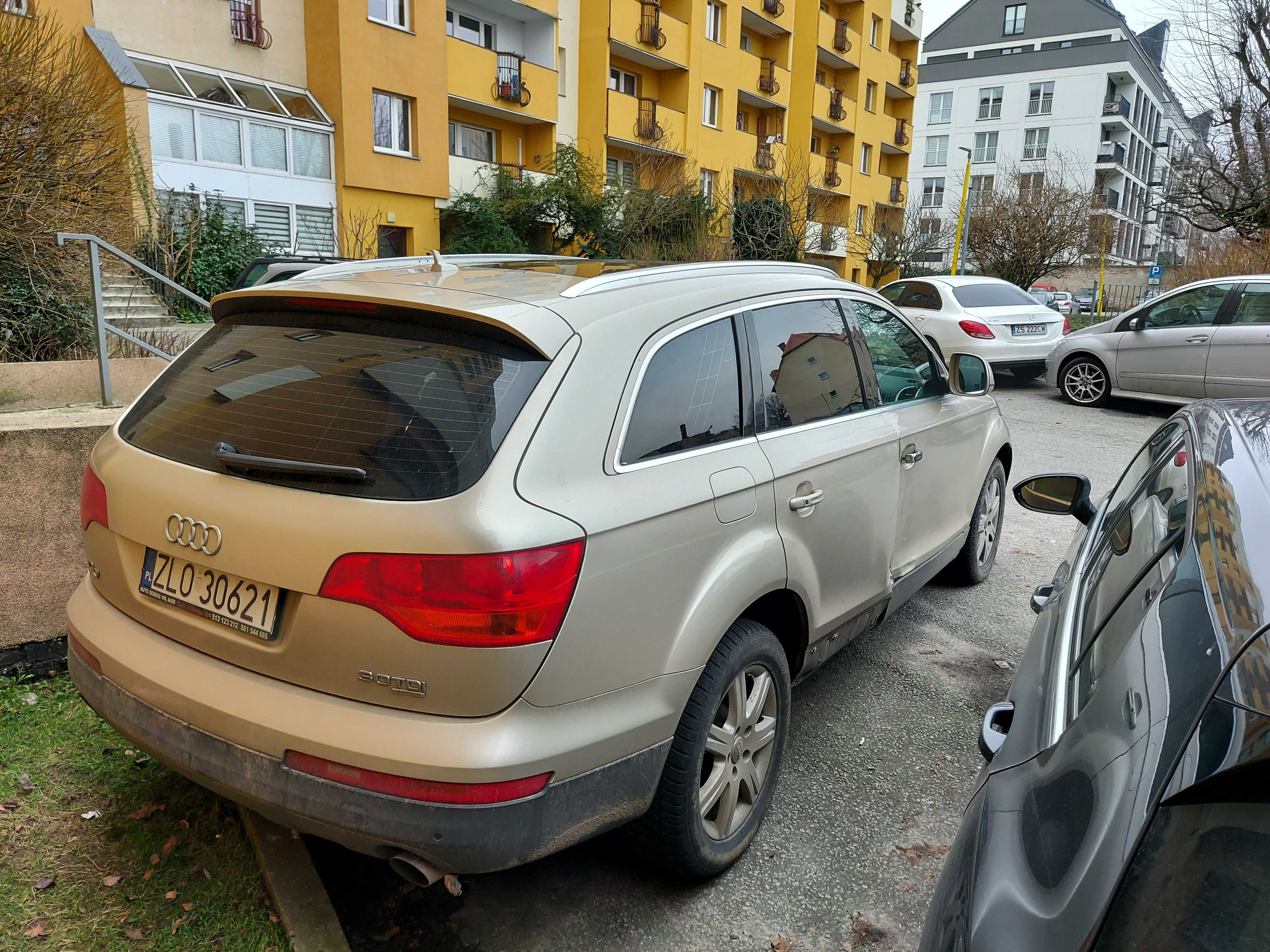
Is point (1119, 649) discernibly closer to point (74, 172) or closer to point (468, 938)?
point (468, 938)

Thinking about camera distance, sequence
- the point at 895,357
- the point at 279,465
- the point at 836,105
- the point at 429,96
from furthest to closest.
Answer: the point at 836,105
the point at 429,96
the point at 895,357
the point at 279,465

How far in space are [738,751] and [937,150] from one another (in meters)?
74.3

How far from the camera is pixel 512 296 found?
252cm

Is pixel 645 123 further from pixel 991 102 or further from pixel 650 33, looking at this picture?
pixel 991 102

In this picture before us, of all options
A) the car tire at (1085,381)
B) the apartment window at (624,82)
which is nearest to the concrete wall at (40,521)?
the car tire at (1085,381)

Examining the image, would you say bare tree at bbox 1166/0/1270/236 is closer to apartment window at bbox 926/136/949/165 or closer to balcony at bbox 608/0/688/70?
balcony at bbox 608/0/688/70

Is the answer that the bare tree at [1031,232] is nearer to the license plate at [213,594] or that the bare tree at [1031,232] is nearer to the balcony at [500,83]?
the balcony at [500,83]

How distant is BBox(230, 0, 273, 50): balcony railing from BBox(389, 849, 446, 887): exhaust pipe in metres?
24.2

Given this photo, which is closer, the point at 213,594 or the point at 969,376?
the point at 213,594

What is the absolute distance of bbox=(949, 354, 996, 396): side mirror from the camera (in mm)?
4672

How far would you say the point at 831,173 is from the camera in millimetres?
44656

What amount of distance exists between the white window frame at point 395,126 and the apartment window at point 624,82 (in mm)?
10838

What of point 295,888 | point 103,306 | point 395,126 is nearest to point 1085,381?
point 103,306

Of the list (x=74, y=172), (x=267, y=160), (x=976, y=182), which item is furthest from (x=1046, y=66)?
(x=74, y=172)
